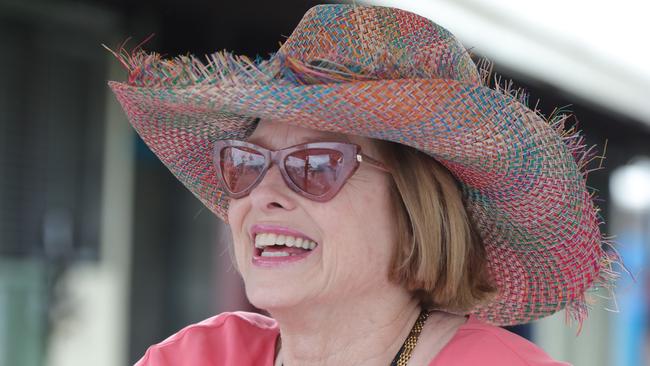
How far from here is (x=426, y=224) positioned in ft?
5.92

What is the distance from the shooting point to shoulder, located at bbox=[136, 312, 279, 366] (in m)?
1.97

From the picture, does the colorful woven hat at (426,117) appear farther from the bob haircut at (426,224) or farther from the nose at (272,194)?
the nose at (272,194)

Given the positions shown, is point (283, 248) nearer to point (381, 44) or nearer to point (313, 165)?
point (313, 165)

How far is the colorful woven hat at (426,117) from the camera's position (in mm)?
1594

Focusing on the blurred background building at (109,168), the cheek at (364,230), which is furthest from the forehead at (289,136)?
the blurred background building at (109,168)

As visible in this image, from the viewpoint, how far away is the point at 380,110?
1.58 m

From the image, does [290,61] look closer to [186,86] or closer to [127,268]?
[186,86]

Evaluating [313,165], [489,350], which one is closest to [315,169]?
[313,165]

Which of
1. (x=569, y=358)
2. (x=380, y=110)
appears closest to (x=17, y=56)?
(x=380, y=110)

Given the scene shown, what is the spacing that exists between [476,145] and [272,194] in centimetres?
43

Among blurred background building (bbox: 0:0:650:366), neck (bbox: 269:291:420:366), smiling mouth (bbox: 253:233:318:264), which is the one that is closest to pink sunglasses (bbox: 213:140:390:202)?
smiling mouth (bbox: 253:233:318:264)

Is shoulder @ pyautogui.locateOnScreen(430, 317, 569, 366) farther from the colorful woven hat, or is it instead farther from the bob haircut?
the colorful woven hat

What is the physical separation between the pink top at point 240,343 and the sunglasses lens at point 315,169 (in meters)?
0.41

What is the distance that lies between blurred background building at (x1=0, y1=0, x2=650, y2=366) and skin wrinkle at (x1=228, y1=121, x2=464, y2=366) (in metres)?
2.26
